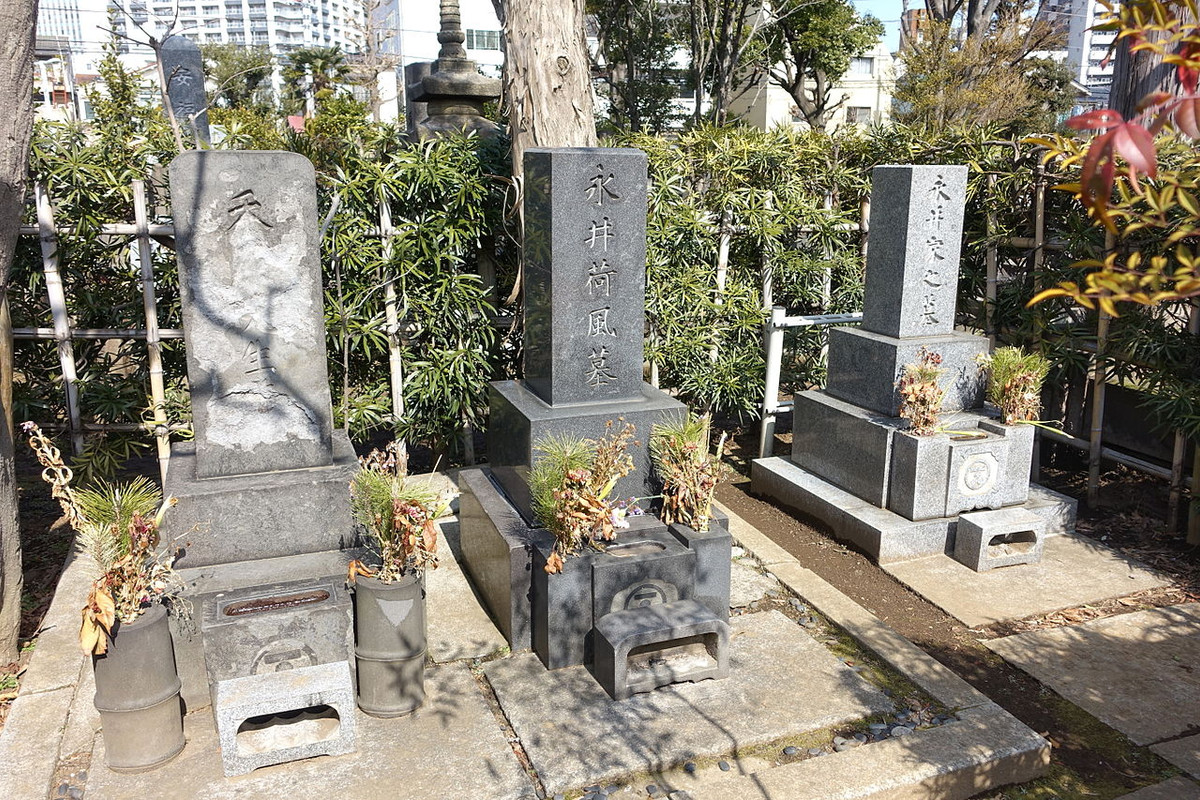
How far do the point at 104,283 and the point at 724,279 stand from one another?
13.2 ft

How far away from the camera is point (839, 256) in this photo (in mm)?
6832

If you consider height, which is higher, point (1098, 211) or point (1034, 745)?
point (1098, 211)

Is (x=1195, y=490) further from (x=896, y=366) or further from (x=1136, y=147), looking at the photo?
(x=1136, y=147)

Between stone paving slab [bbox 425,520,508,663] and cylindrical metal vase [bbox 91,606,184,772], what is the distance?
44.1 inches

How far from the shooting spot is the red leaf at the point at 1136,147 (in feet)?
3.94

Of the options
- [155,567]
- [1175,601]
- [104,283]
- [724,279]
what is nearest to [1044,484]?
[1175,601]

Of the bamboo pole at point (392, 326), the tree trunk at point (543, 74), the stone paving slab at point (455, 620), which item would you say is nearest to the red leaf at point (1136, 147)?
the stone paving slab at point (455, 620)

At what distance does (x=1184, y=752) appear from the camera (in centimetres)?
342

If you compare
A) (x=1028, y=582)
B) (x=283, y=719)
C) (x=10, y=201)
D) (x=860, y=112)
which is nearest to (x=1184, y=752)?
(x=1028, y=582)

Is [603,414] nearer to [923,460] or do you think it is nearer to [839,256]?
[923,460]

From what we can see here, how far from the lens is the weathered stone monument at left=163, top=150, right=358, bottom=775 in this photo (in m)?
3.41

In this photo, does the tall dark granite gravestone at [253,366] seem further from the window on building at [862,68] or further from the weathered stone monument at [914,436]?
the window on building at [862,68]

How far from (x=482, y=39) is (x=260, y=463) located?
161 ft

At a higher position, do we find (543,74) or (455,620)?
(543,74)
